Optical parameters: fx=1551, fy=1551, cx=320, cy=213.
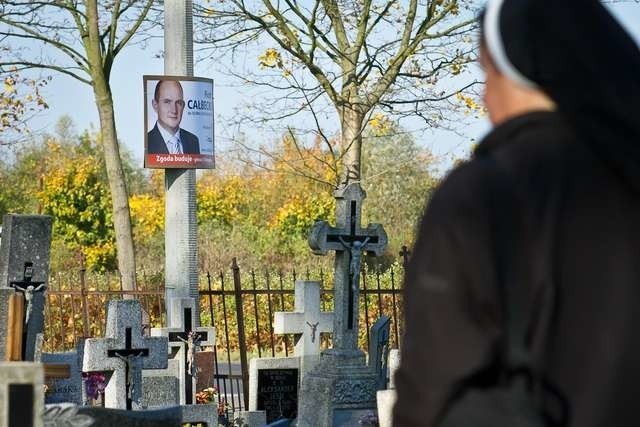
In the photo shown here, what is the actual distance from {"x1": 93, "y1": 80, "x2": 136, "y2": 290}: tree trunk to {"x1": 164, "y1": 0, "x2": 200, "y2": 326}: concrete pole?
6841 mm

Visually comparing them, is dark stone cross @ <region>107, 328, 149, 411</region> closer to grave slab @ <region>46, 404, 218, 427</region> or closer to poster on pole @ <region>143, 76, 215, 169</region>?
poster on pole @ <region>143, 76, 215, 169</region>

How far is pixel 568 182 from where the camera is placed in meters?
2.22

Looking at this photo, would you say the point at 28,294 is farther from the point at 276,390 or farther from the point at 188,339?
the point at 276,390

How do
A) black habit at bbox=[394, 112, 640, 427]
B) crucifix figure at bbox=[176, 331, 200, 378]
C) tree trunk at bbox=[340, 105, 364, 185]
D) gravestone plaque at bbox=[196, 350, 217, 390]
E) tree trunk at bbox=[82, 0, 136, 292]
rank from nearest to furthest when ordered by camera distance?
black habit at bbox=[394, 112, 640, 427] < crucifix figure at bbox=[176, 331, 200, 378] < gravestone plaque at bbox=[196, 350, 217, 390] < tree trunk at bbox=[340, 105, 364, 185] < tree trunk at bbox=[82, 0, 136, 292]

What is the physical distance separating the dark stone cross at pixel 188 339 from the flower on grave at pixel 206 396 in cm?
26

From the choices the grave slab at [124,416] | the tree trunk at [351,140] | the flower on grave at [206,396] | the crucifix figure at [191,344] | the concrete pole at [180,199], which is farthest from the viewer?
the tree trunk at [351,140]

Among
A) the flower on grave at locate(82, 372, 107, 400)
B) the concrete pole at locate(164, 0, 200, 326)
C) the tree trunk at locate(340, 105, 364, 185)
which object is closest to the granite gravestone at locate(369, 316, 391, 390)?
the flower on grave at locate(82, 372, 107, 400)

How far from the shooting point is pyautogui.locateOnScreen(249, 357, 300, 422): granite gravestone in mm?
14070

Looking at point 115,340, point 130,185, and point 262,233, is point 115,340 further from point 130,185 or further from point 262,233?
point 130,185

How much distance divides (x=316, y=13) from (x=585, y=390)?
1748 cm

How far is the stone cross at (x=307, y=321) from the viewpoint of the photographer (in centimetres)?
1425

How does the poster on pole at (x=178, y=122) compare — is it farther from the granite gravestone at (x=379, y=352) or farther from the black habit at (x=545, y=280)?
the black habit at (x=545, y=280)

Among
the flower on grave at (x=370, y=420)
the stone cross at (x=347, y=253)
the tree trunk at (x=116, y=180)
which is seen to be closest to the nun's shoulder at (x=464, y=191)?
the flower on grave at (x=370, y=420)

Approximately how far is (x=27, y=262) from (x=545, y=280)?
9.36 metres
